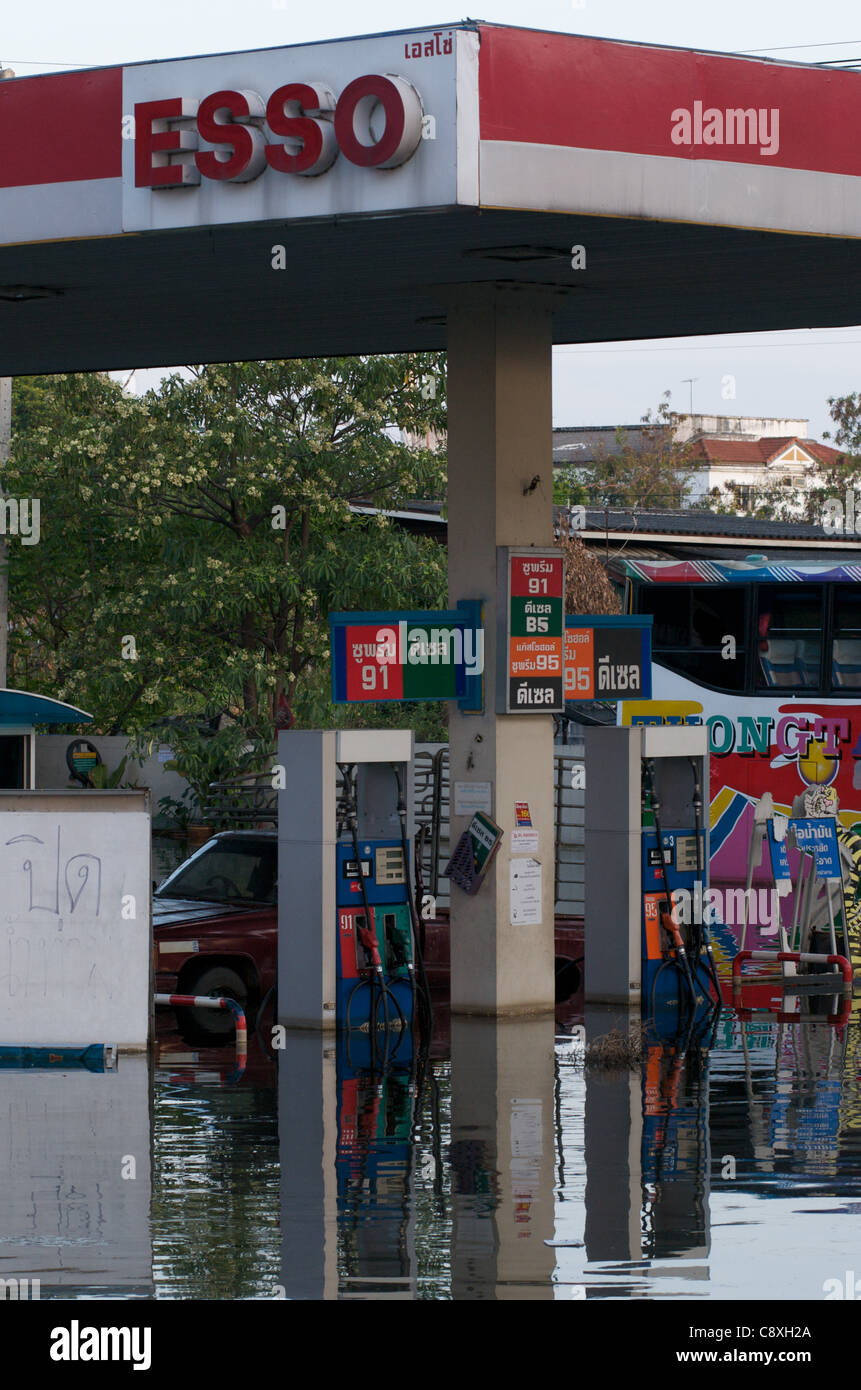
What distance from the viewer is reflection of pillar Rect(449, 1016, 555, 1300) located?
8141mm

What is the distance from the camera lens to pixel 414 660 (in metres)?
15.8

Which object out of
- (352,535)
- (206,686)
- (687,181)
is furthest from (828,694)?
(687,181)

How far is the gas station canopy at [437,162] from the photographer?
43.2 feet

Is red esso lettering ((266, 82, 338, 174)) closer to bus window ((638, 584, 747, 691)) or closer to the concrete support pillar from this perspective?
the concrete support pillar

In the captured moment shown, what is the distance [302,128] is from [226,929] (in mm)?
6496

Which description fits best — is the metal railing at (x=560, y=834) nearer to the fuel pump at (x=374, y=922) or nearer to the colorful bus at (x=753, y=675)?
the colorful bus at (x=753, y=675)

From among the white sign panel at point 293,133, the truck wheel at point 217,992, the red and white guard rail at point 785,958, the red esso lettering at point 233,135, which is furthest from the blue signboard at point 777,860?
the red esso lettering at point 233,135

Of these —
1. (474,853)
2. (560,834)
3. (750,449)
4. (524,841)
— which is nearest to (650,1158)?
(474,853)

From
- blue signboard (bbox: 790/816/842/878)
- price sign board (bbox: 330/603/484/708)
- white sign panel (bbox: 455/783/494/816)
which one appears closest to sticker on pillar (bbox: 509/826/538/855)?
white sign panel (bbox: 455/783/494/816)

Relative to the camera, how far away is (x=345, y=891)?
15523mm

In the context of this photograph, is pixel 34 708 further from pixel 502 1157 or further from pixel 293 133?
pixel 502 1157

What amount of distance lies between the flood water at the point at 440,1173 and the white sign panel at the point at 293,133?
5892 mm
